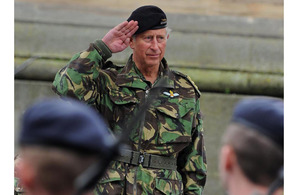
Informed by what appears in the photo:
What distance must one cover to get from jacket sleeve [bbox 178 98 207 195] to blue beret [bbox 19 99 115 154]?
2.58 metres

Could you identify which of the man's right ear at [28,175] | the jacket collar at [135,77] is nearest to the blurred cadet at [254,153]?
the man's right ear at [28,175]

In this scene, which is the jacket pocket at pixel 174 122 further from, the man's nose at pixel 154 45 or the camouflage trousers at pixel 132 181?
the man's nose at pixel 154 45

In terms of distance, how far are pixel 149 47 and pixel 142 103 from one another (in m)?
0.33

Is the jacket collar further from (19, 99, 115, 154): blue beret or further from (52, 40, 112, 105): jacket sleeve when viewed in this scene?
(19, 99, 115, 154): blue beret

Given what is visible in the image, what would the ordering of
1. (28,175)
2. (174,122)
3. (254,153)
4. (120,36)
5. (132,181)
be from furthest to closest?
(120,36) < (174,122) < (132,181) < (254,153) < (28,175)

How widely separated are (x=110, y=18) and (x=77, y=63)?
311 cm

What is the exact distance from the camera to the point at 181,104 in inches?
188

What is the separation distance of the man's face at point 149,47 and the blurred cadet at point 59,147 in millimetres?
2520

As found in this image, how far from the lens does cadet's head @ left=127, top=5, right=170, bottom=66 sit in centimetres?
476

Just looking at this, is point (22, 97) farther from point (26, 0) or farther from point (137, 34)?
point (137, 34)

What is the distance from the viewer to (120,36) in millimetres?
4797

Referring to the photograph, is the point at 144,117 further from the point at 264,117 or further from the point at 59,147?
the point at 59,147

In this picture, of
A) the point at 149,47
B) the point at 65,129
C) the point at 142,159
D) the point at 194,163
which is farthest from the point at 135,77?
the point at 65,129

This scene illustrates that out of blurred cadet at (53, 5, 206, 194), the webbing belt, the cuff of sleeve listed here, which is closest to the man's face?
blurred cadet at (53, 5, 206, 194)
